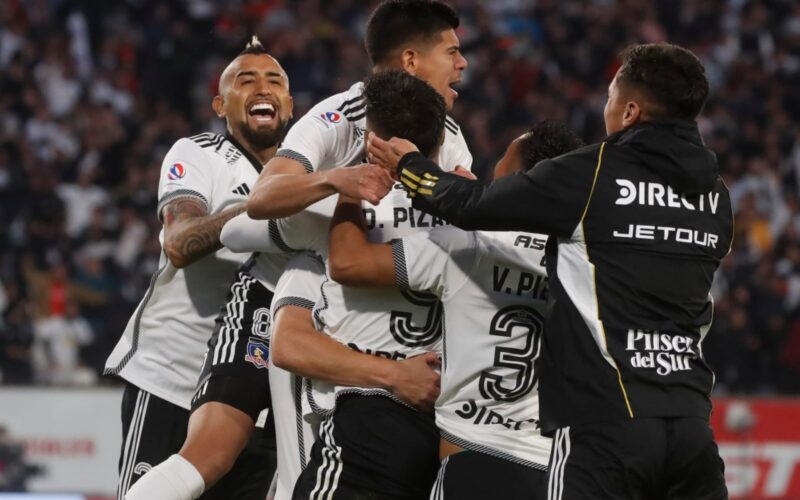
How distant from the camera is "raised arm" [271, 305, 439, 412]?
4.25 meters

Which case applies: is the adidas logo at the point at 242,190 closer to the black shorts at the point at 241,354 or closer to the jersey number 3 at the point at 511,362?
the black shorts at the point at 241,354

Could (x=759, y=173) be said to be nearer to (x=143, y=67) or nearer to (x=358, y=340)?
(x=143, y=67)

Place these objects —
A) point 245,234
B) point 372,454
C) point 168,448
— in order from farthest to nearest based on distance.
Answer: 1. point 168,448
2. point 245,234
3. point 372,454

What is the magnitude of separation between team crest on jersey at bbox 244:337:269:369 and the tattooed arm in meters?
0.42

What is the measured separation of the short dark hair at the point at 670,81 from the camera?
3975 millimetres

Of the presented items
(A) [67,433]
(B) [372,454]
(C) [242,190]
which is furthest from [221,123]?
(B) [372,454]

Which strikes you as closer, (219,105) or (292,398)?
(292,398)

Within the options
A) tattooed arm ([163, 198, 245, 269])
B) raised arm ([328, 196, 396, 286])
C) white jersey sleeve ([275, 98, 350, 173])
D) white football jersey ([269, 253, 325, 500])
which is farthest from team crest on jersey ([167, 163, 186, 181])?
raised arm ([328, 196, 396, 286])

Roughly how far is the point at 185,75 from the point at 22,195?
9.53 ft

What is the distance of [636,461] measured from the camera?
3729mm

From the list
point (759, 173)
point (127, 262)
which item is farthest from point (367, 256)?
point (759, 173)

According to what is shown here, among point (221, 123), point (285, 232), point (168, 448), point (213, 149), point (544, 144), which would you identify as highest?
point (221, 123)

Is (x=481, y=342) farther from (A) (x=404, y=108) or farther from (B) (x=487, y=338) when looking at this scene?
(A) (x=404, y=108)

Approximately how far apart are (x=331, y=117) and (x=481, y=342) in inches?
41.9
